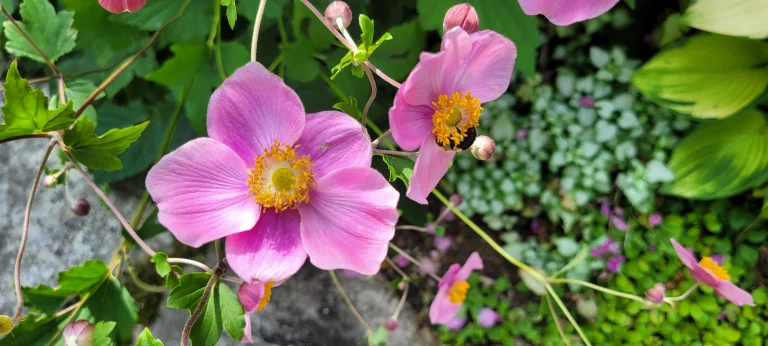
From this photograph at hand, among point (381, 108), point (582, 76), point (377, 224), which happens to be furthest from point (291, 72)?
point (582, 76)

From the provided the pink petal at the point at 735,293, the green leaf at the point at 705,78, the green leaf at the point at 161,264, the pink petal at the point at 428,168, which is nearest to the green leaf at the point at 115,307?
the green leaf at the point at 161,264

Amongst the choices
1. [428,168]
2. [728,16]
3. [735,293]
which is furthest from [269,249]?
[728,16]

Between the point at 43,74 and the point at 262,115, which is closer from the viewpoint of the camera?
the point at 262,115

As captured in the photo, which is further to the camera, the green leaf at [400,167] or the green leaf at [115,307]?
the green leaf at [115,307]

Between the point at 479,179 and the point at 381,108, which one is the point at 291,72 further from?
the point at 479,179

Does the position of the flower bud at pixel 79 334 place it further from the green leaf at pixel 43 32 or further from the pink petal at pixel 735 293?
the pink petal at pixel 735 293

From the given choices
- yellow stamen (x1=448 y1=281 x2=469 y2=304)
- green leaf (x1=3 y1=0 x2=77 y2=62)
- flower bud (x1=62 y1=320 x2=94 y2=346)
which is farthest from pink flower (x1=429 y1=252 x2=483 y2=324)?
green leaf (x1=3 y1=0 x2=77 y2=62)
